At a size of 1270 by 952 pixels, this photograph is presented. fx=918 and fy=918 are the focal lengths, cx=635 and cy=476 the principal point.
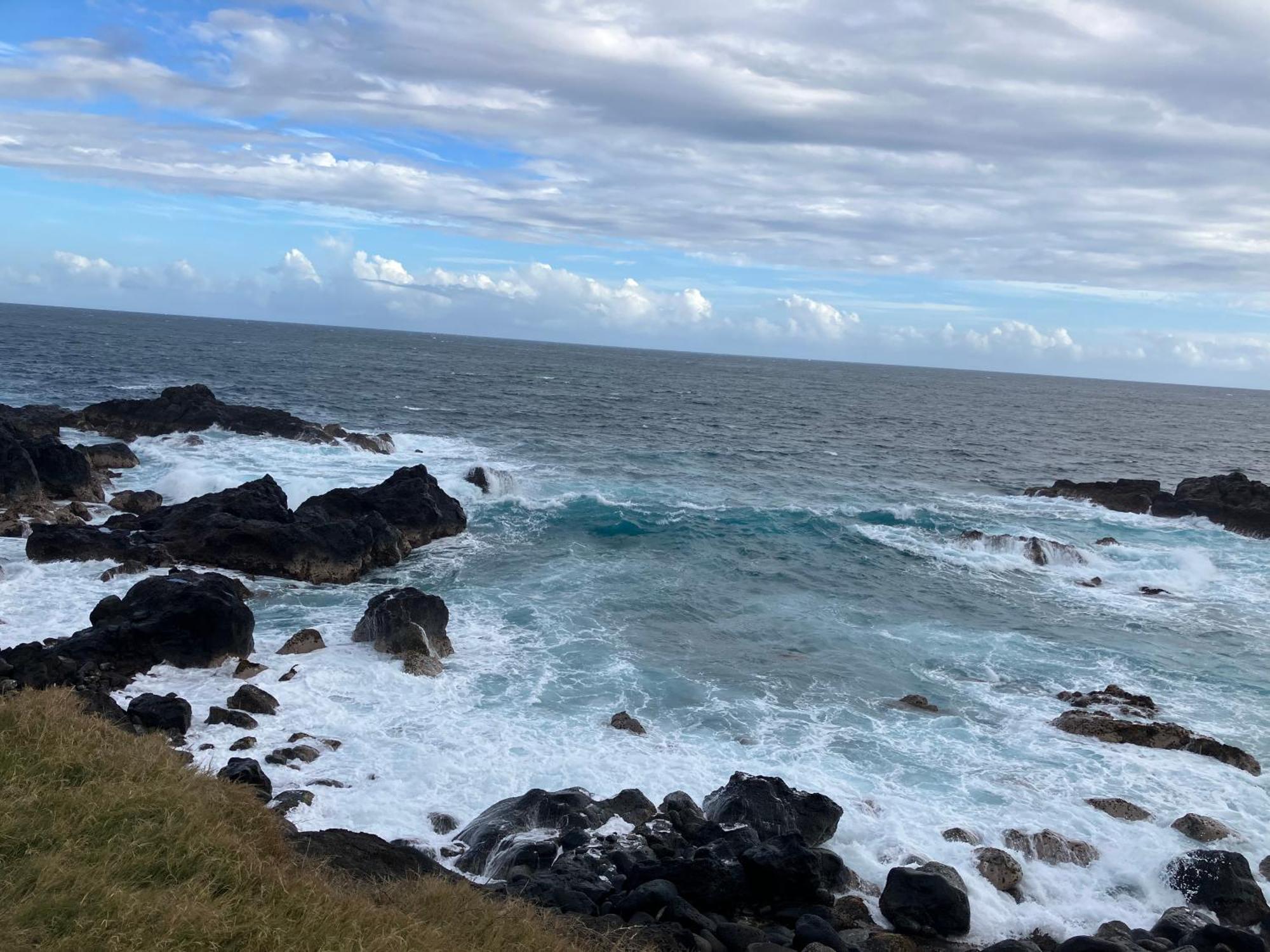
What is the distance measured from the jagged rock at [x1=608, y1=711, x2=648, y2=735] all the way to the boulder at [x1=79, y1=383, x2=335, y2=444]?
3330 centimetres

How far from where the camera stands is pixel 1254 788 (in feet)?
56.7

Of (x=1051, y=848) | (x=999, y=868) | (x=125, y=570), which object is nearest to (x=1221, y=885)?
(x=1051, y=848)

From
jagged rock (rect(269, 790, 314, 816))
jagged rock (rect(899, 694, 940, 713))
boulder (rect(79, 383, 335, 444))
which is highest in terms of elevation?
boulder (rect(79, 383, 335, 444))

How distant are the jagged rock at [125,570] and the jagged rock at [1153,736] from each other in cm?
2353

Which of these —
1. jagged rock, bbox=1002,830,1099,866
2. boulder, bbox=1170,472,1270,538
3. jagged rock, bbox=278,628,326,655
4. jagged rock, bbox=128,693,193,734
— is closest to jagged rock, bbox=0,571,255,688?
jagged rock, bbox=278,628,326,655

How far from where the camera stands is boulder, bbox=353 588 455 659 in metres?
21.2

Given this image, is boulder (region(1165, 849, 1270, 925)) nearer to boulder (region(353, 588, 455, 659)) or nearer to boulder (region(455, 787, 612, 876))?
boulder (region(455, 787, 612, 876))

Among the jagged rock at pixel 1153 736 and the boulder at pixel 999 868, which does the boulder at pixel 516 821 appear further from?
the jagged rock at pixel 1153 736

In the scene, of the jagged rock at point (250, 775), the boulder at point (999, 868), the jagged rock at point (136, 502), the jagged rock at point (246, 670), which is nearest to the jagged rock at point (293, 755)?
the jagged rock at point (250, 775)

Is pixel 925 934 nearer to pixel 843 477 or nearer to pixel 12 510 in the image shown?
pixel 12 510

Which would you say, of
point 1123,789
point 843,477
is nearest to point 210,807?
point 1123,789

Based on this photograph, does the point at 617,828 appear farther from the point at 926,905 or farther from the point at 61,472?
the point at 61,472

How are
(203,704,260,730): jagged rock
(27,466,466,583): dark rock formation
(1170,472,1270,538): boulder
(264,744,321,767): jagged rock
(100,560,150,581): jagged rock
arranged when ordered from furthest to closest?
(1170,472,1270,538): boulder → (27,466,466,583): dark rock formation → (100,560,150,581): jagged rock → (203,704,260,730): jagged rock → (264,744,321,767): jagged rock

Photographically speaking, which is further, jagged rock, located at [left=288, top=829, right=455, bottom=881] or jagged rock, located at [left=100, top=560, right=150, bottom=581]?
jagged rock, located at [left=100, top=560, right=150, bottom=581]
